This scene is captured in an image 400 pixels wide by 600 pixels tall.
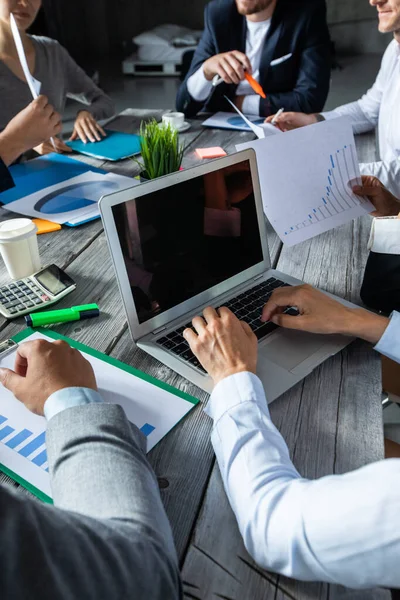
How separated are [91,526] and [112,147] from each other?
5.00 ft

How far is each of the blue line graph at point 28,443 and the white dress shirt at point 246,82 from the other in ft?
5.65

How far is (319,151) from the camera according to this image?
1128mm

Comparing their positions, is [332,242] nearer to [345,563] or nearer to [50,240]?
[50,240]

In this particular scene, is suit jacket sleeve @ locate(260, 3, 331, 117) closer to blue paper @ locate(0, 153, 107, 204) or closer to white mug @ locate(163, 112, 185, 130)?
white mug @ locate(163, 112, 185, 130)

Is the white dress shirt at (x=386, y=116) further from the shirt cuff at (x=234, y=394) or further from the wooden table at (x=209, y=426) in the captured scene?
the shirt cuff at (x=234, y=394)

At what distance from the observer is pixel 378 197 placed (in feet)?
4.04

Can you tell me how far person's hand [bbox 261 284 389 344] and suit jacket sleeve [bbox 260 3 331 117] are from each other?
1390 millimetres

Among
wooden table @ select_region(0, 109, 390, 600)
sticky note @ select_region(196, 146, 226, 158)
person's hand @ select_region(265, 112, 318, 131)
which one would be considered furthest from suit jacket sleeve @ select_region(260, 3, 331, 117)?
wooden table @ select_region(0, 109, 390, 600)

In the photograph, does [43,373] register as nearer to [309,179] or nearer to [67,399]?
[67,399]

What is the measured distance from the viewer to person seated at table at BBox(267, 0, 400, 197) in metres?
1.41

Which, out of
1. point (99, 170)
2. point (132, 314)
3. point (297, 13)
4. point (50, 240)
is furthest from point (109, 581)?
point (297, 13)

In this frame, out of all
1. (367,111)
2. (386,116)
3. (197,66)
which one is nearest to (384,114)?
(386,116)

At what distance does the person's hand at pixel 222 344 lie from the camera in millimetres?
715

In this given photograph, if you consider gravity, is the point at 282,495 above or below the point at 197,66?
below
